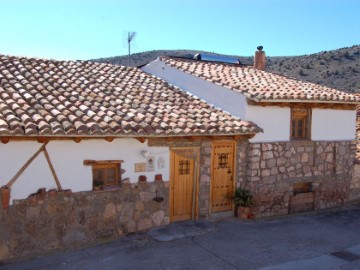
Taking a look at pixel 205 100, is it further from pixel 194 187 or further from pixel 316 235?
pixel 316 235

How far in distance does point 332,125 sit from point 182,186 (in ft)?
17.7

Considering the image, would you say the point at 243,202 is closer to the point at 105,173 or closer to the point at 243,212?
the point at 243,212

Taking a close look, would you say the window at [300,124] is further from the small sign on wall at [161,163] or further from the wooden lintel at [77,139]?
the wooden lintel at [77,139]

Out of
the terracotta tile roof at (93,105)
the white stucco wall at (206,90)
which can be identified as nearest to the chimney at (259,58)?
the white stucco wall at (206,90)

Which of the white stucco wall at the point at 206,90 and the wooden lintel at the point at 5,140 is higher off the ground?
the white stucco wall at the point at 206,90

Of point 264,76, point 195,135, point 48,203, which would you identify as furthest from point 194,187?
point 264,76

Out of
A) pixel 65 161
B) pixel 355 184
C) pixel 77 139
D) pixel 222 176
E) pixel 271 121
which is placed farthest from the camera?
pixel 355 184

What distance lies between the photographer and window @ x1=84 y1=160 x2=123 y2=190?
819cm

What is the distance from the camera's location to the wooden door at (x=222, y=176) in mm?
10078

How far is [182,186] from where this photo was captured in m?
9.64

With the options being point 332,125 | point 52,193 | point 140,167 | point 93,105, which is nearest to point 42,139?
point 52,193

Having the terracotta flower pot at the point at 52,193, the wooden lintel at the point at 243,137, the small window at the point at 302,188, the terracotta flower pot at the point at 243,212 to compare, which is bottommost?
the terracotta flower pot at the point at 243,212

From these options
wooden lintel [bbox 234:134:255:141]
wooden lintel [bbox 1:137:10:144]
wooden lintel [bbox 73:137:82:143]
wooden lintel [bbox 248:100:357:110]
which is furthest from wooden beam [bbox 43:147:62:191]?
wooden lintel [bbox 248:100:357:110]

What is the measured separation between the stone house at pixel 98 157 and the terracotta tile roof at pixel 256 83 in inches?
35.0
